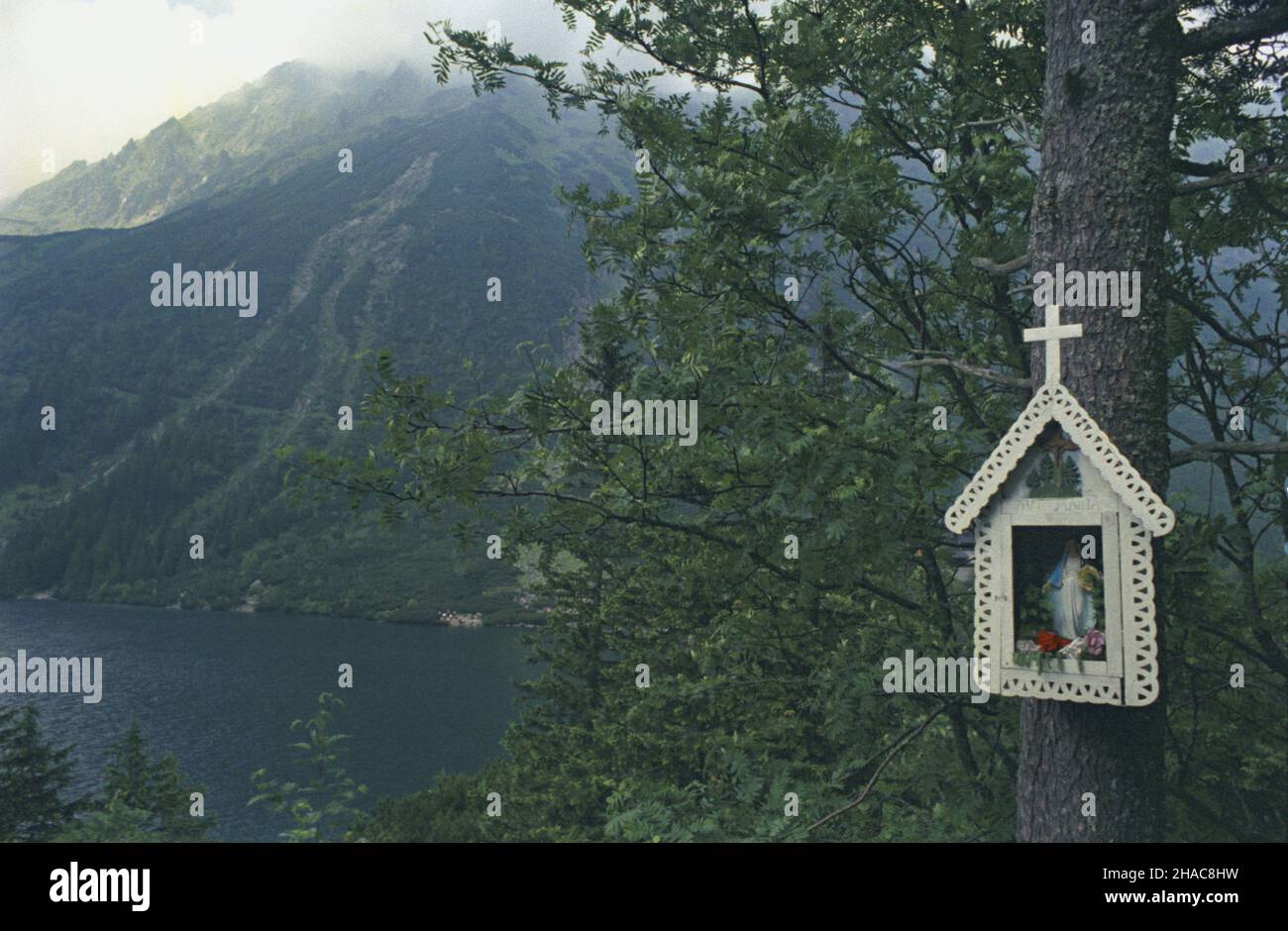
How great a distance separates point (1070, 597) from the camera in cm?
395

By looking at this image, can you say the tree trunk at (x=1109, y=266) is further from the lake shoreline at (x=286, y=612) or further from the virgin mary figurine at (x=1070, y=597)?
the lake shoreline at (x=286, y=612)

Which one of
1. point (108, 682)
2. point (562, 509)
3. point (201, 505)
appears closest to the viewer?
point (562, 509)

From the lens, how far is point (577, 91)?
6168 millimetres

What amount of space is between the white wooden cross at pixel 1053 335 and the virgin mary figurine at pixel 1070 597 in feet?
2.42

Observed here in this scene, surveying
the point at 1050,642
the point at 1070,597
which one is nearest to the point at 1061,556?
the point at 1070,597

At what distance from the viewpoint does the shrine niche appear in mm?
3773

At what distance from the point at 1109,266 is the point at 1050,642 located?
1698 millimetres

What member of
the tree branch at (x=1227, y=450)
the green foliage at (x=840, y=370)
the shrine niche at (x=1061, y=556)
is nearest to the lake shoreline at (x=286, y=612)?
the green foliage at (x=840, y=370)

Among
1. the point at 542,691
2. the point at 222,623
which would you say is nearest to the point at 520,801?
the point at 542,691

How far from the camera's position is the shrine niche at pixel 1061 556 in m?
3.77
